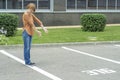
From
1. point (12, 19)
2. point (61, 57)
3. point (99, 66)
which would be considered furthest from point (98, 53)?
point (12, 19)

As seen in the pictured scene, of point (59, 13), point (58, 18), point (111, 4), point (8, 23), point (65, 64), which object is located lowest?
point (65, 64)

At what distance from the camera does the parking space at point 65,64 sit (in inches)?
366

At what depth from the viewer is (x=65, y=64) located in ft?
36.5

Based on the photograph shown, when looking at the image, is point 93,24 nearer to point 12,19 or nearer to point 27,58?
point 12,19

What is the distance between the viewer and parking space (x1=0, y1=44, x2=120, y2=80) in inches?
366

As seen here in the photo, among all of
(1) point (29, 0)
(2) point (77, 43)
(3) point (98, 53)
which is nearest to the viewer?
(3) point (98, 53)

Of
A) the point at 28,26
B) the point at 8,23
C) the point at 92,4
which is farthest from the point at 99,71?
the point at 92,4

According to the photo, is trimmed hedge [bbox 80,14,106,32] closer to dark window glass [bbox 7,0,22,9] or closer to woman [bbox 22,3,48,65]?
dark window glass [bbox 7,0,22,9]

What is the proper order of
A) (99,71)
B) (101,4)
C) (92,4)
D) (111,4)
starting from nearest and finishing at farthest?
(99,71) → (92,4) → (101,4) → (111,4)

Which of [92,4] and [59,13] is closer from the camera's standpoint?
[59,13]

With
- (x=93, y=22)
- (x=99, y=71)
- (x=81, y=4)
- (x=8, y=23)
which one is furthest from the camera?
(x=81, y=4)

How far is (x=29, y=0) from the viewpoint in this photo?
82.6ft

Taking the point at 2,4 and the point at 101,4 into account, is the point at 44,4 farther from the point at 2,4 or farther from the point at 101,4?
the point at 101,4

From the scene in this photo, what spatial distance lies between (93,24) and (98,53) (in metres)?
7.62
